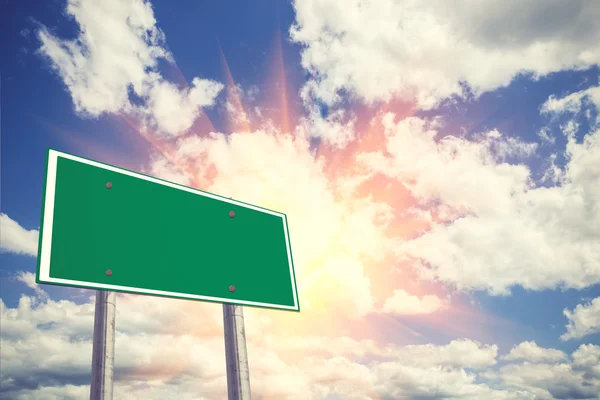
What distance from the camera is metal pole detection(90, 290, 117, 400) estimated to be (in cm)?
568

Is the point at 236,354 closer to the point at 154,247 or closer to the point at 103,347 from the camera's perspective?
the point at 103,347

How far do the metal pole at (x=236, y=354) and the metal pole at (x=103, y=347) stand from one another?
5.38 ft

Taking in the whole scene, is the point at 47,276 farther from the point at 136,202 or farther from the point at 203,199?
the point at 203,199

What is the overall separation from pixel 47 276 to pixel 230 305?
287 centimetres

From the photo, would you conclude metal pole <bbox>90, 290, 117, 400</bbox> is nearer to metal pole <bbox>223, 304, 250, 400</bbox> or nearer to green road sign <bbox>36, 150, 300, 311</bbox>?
green road sign <bbox>36, 150, 300, 311</bbox>

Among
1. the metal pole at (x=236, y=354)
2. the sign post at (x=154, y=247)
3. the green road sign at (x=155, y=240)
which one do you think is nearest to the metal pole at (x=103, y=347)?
the sign post at (x=154, y=247)

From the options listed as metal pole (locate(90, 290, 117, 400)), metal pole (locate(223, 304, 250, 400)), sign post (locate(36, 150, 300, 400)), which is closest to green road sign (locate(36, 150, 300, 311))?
sign post (locate(36, 150, 300, 400))

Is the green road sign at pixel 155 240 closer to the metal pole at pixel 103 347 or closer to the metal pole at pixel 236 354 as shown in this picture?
the metal pole at pixel 236 354

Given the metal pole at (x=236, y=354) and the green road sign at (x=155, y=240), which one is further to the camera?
the metal pole at (x=236, y=354)

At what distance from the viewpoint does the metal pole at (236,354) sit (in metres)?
6.48

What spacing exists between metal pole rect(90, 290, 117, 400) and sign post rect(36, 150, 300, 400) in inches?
0.5

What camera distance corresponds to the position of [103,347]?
5.91m

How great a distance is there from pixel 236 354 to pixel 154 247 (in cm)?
205

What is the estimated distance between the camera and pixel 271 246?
308 inches
